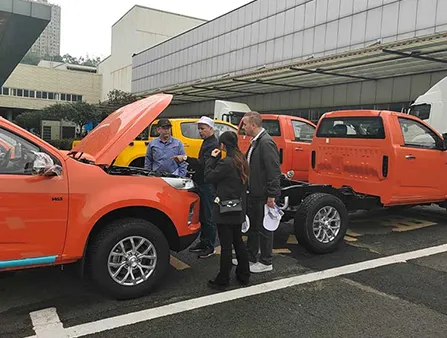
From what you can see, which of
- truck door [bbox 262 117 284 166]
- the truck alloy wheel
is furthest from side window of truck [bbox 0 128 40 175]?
truck door [bbox 262 117 284 166]

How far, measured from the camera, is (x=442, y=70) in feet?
55.2

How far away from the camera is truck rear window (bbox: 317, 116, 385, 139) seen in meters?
6.43

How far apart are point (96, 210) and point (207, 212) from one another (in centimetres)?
190

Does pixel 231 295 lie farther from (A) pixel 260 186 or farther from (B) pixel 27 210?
(B) pixel 27 210

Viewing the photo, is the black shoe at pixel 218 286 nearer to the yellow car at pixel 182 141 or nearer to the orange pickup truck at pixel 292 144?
the orange pickup truck at pixel 292 144

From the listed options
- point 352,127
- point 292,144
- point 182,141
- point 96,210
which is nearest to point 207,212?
point 96,210

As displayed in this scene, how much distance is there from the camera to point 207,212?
5438mm

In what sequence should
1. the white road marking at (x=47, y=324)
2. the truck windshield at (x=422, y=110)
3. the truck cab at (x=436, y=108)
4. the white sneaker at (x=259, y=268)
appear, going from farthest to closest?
1. the truck windshield at (x=422, y=110)
2. the truck cab at (x=436, y=108)
3. the white sneaker at (x=259, y=268)
4. the white road marking at (x=47, y=324)

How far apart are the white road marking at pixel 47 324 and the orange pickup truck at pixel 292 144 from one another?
5.65 metres

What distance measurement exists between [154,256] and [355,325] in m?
1.95

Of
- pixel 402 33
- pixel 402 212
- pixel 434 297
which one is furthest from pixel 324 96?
pixel 434 297

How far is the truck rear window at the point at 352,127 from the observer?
253 inches

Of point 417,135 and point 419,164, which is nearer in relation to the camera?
point 419,164

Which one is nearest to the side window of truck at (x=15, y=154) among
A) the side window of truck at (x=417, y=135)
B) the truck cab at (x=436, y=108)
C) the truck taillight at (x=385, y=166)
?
the truck taillight at (x=385, y=166)
